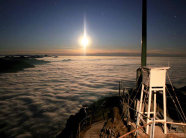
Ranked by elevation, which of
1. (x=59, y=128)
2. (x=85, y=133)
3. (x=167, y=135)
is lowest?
(x=59, y=128)

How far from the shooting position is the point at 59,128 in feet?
58.9

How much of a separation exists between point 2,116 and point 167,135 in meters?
26.4

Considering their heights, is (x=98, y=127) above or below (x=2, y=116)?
above

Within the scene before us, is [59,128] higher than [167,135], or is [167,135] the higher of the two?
[167,135]

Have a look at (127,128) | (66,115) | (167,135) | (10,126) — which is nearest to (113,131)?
(127,128)

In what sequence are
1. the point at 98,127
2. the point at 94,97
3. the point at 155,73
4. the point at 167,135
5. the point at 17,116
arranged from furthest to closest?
the point at 94,97 → the point at 17,116 → the point at 98,127 → the point at 167,135 → the point at 155,73

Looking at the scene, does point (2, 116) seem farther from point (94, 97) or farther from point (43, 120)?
point (94, 97)

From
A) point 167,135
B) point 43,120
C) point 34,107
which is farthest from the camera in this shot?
point 34,107

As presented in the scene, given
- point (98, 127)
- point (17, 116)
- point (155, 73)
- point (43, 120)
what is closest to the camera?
point (155, 73)

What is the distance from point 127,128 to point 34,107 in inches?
859

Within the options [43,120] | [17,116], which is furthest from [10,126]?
[43,120]

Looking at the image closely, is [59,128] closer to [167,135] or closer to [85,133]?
[85,133]

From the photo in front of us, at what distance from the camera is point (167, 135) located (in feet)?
28.6

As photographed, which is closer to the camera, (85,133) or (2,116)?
(85,133)
